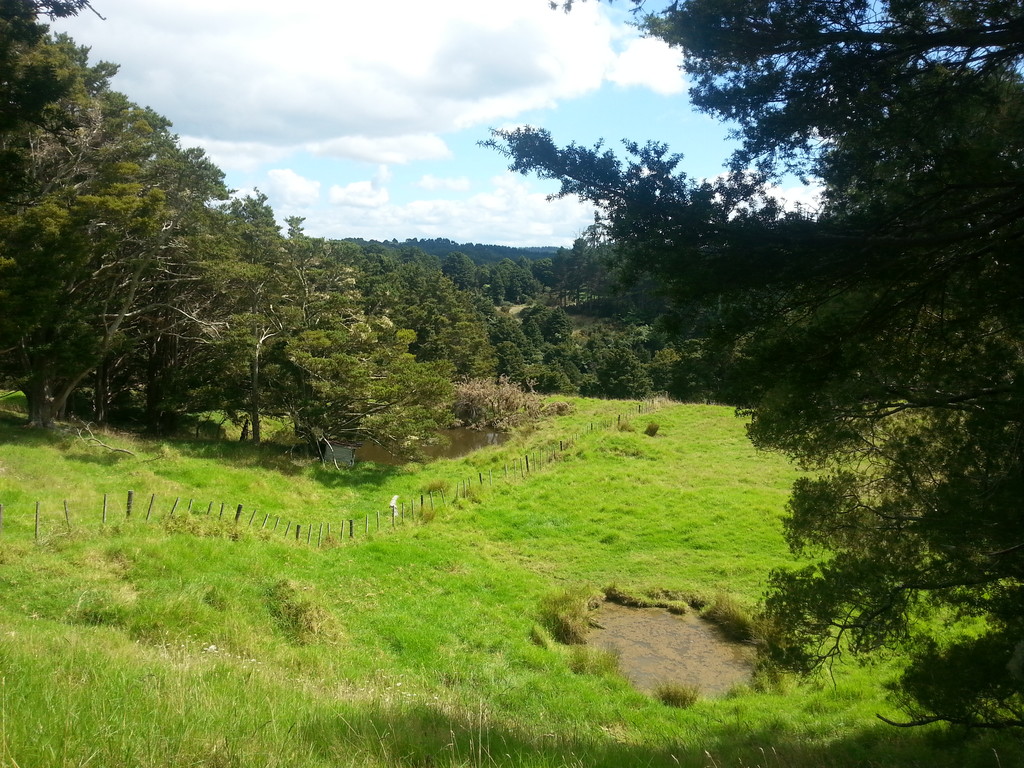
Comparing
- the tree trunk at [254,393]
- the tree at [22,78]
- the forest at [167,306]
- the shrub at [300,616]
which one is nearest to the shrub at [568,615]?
the shrub at [300,616]

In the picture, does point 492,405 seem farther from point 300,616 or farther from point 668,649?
point 300,616

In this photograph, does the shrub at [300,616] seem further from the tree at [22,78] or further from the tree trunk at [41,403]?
the tree trunk at [41,403]

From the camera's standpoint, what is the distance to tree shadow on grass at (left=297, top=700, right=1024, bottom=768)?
3.95 metres

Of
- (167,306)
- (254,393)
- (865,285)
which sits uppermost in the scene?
(865,285)

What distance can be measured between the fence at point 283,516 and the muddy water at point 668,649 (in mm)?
6573

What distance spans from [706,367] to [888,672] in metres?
6.07

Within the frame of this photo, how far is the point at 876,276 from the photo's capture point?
18.6ft

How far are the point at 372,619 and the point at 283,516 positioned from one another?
8.61m

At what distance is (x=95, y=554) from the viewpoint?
992 cm

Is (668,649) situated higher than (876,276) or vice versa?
(876,276)

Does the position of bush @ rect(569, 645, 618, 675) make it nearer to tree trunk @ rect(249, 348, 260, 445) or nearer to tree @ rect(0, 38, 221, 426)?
tree @ rect(0, 38, 221, 426)

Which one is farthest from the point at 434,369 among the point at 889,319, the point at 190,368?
the point at 889,319

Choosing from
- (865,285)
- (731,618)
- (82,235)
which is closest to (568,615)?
(731,618)

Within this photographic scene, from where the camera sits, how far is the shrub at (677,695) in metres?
8.62
